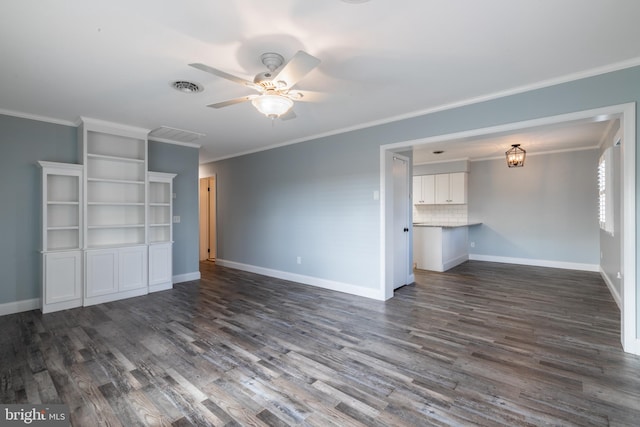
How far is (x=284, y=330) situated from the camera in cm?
323

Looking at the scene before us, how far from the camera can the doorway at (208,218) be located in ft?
24.3

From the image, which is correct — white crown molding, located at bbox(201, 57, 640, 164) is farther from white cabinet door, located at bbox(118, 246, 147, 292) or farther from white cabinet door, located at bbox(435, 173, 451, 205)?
white cabinet door, located at bbox(435, 173, 451, 205)

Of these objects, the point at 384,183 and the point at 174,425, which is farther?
the point at 384,183

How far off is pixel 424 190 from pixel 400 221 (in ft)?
11.3

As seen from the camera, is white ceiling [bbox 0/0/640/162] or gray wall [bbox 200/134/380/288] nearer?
white ceiling [bbox 0/0/640/162]

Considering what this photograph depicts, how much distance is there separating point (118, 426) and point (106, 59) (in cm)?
272

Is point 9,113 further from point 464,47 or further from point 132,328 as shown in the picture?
point 464,47

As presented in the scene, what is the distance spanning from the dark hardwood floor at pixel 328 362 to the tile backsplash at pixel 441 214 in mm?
3675

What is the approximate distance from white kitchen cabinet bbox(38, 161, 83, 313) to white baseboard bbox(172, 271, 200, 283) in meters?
1.50

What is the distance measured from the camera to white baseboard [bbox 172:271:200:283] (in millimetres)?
5383

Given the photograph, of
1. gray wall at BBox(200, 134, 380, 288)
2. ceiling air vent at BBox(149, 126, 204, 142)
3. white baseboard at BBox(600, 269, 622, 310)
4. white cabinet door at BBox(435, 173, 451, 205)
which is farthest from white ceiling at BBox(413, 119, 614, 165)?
ceiling air vent at BBox(149, 126, 204, 142)

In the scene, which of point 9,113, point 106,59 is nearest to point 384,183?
point 106,59

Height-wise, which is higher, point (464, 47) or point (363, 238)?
point (464, 47)

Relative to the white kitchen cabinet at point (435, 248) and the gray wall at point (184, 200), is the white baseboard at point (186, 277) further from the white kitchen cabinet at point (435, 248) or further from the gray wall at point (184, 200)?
the white kitchen cabinet at point (435, 248)
